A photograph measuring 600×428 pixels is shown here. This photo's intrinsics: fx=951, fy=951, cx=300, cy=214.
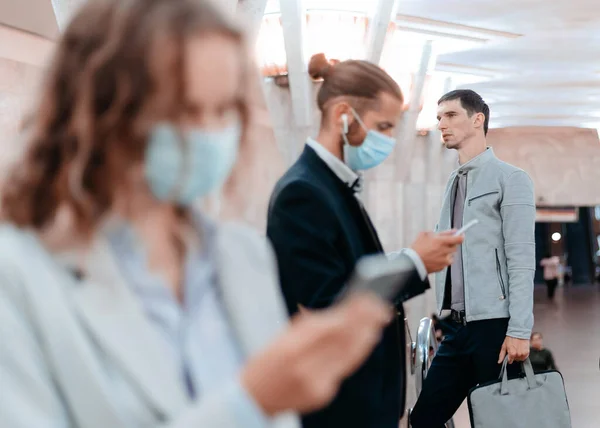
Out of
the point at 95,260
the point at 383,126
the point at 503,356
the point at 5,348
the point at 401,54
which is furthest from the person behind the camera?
the point at 401,54

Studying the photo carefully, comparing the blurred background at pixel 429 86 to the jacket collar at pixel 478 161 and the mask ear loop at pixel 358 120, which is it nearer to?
the mask ear loop at pixel 358 120

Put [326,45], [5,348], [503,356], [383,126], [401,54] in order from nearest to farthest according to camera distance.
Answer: [5,348] < [383,126] < [503,356] < [326,45] < [401,54]

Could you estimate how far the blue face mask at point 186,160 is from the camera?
136 centimetres

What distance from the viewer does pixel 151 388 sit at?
51.4 inches

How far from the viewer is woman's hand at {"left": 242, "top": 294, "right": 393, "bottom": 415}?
1.18m

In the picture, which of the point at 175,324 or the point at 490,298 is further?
the point at 490,298

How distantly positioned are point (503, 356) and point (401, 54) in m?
10.7

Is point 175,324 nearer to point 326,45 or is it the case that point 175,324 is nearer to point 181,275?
point 181,275

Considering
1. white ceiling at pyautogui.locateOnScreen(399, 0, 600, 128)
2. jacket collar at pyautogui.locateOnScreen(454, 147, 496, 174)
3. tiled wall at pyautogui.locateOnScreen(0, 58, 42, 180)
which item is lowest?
jacket collar at pyautogui.locateOnScreen(454, 147, 496, 174)

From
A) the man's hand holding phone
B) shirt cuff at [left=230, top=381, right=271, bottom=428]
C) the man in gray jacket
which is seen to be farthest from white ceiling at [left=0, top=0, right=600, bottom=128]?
shirt cuff at [left=230, top=381, right=271, bottom=428]

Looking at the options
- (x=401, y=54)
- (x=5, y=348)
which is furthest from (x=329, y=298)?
(x=401, y=54)

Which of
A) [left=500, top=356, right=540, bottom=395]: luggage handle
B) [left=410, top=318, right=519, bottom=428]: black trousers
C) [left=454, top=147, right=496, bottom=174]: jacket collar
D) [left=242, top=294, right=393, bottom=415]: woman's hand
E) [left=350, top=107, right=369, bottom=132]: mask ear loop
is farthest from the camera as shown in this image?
[left=454, top=147, right=496, bottom=174]: jacket collar

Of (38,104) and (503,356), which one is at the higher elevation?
(38,104)

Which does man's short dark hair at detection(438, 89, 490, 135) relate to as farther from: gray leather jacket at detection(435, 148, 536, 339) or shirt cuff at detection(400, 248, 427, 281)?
shirt cuff at detection(400, 248, 427, 281)
